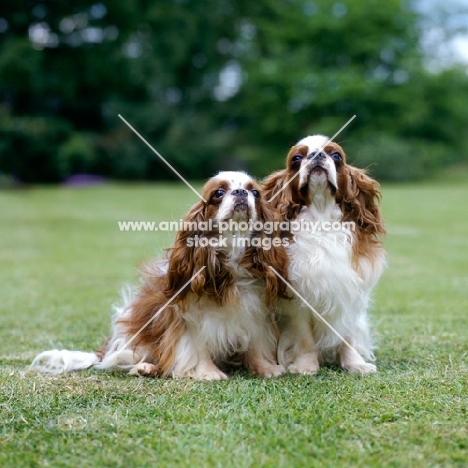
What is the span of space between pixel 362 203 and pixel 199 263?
46.3 inches

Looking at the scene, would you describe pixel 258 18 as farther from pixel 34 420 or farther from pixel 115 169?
pixel 34 420

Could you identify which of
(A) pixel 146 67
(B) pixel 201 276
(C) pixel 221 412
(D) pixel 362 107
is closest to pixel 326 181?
(B) pixel 201 276

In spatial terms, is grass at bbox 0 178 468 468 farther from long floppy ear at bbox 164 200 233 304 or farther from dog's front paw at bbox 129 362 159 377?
long floppy ear at bbox 164 200 233 304

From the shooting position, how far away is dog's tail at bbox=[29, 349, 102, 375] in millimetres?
4668

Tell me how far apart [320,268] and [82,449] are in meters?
1.87

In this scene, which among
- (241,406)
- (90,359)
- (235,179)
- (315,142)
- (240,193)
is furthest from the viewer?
(90,359)

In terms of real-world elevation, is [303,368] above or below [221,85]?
below

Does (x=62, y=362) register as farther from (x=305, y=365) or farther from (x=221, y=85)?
(x=221, y=85)

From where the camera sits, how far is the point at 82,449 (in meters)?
3.23

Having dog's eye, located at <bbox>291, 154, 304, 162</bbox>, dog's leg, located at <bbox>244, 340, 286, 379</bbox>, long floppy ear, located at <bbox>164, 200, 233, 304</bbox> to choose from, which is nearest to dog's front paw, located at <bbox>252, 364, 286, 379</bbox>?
dog's leg, located at <bbox>244, 340, 286, 379</bbox>

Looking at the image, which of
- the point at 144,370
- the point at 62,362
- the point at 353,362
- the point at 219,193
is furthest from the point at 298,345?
Answer: the point at 62,362

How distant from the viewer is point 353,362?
4.67m

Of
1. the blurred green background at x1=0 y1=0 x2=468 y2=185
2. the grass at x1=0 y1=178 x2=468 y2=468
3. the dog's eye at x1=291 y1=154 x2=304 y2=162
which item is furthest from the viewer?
the blurred green background at x1=0 y1=0 x2=468 y2=185

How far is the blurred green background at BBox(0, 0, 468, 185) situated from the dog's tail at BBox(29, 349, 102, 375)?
23202 mm
